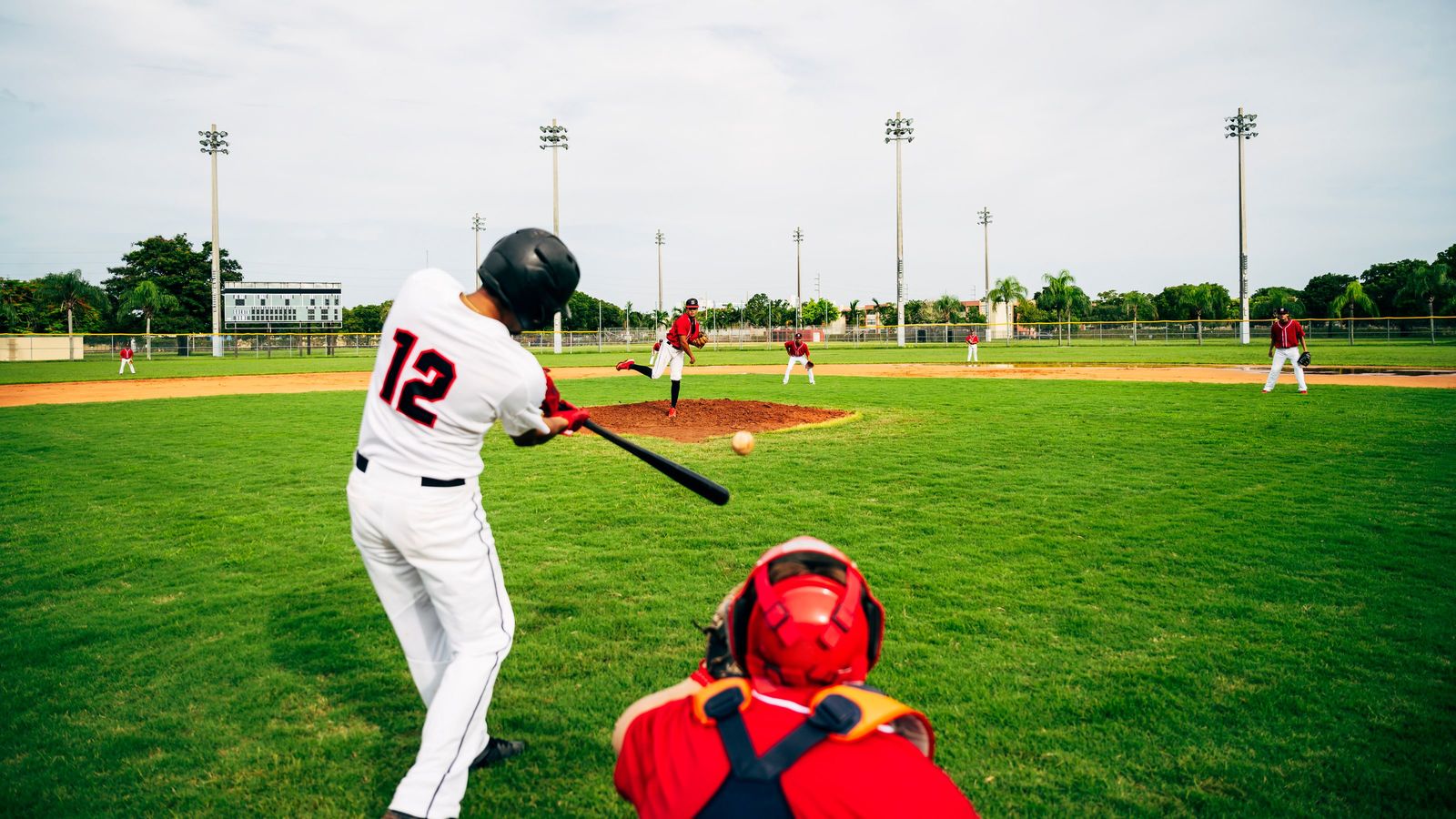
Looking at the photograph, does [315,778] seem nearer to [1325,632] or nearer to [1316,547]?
[1325,632]

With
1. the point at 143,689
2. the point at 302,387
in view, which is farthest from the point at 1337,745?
the point at 302,387

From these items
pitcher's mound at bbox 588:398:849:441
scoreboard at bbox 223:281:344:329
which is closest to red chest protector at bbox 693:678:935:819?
pitcher's mound at bbox 588:398:849:441

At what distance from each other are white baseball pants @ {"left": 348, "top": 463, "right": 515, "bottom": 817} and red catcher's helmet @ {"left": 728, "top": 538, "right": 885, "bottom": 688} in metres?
1.62

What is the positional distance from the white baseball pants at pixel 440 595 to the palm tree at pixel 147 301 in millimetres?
83226

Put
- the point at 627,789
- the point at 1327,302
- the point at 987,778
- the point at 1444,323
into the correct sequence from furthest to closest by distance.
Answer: the point at 1327,302, the point at 1444,323, the point at 987,778, the point at 627,789

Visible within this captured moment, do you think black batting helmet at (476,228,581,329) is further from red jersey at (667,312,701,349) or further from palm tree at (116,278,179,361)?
palm tree at (116,278,179,361)

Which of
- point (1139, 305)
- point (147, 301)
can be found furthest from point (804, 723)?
point (1139, 305)

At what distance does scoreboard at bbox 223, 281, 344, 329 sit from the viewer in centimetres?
9431

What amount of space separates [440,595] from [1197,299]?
10381 cm

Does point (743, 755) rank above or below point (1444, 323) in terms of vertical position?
below

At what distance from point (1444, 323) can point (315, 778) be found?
70.5 meters

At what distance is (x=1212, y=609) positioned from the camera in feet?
18.8

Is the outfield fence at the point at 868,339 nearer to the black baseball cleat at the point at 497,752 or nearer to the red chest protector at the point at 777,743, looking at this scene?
the black baseball cleat at the point at 497,752

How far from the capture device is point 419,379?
3.15 metres
